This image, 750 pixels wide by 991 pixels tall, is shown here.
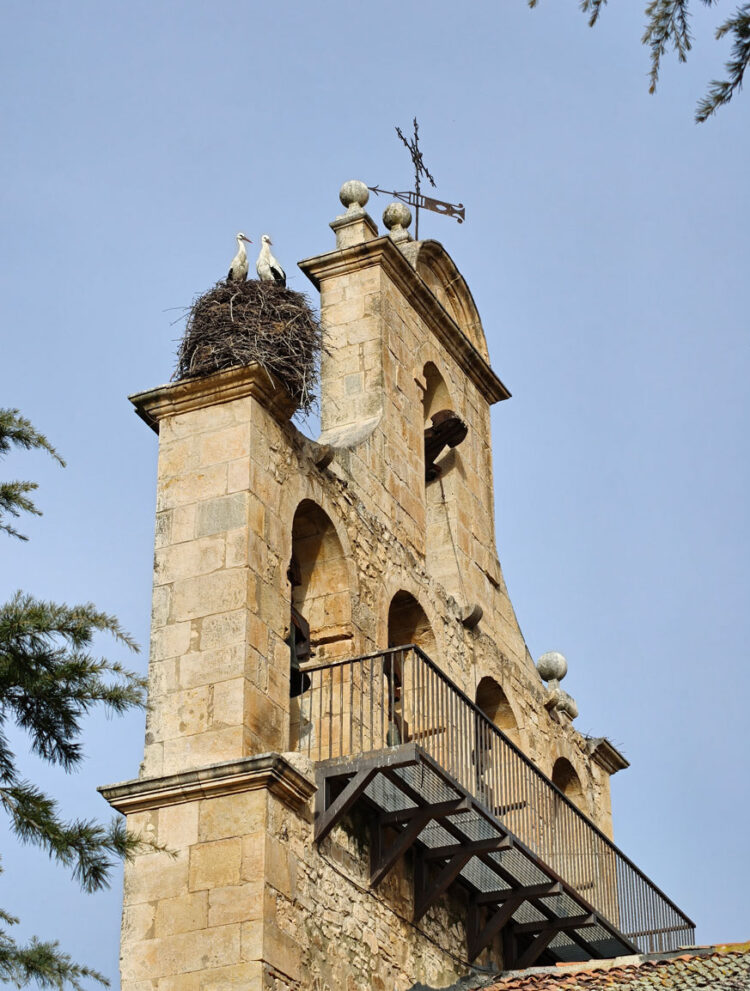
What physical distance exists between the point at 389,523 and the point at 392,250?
2.69m

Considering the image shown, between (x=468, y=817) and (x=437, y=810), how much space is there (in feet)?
2.07

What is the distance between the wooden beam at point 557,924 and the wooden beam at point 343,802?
3.36 metres

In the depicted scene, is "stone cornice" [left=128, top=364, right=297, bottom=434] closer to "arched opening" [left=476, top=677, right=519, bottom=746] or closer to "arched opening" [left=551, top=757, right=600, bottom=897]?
"arched opening" [left=551, top=757, right=600, bottom=897]

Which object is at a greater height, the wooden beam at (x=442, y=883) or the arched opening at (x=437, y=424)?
the arched opening at (x=437, y=424)

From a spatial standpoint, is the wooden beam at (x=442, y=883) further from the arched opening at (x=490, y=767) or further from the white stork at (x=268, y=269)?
the white stork at (x=268, y=269)

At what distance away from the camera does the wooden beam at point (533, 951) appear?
1553cm

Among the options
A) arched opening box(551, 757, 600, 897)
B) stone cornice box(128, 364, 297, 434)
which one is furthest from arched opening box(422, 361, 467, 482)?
stone cornice box(128, 364, 297, 434)

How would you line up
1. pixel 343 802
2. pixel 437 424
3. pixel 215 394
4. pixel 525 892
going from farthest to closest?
pixel 437 424, pixel 525 892, pixel 215 394, pixel 343 802

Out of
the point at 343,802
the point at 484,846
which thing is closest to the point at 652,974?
the point at 484,846

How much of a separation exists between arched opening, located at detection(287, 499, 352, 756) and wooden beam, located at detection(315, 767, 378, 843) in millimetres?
1218

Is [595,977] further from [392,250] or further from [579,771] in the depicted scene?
[392,250]

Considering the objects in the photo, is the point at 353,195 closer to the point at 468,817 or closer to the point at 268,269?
the point at 268,269

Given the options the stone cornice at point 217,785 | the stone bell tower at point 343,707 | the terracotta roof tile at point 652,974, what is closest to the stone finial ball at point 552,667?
the stone bell tower at point 343,707

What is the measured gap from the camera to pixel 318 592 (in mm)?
14523
